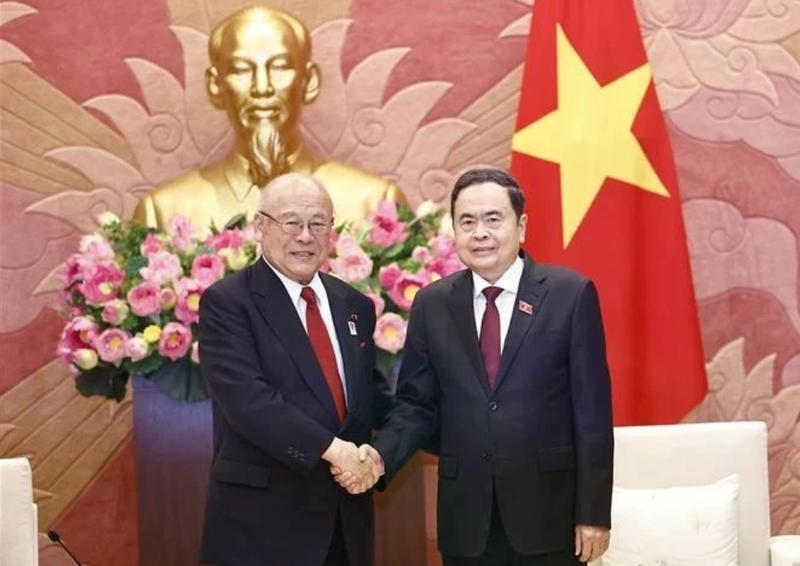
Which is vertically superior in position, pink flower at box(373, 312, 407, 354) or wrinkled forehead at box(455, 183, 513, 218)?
wrinkled forehead at box(455, 183, 513, 218)

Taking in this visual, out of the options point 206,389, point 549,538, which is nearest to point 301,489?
point 549,538

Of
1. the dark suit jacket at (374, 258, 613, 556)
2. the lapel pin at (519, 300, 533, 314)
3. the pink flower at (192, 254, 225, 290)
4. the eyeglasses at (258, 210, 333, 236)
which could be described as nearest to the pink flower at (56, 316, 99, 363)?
the pink flower at (192, 254, 225, 290)

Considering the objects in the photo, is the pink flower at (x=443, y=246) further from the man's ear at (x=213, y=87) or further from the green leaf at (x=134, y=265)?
the man's ear at (x=213, y=87)

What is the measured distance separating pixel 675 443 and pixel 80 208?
2.43m

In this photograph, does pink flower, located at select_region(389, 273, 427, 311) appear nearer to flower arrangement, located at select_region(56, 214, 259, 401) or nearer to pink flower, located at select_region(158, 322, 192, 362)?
flower arrangement, located at select_region(56, 214, 259, 401)

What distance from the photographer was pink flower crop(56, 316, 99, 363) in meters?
3.66

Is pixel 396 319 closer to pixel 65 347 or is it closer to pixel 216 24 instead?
pixel 65 347

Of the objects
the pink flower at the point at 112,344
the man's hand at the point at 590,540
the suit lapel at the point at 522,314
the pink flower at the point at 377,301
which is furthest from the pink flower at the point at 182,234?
the man's hand at the point at 590,540

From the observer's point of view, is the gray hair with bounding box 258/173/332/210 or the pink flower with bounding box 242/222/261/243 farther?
the pink flower with bounding box 242/222/261/243

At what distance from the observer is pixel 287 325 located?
2957mm

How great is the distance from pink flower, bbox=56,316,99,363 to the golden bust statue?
0.83 m

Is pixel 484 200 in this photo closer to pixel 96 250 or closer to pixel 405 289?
pixel 405 289

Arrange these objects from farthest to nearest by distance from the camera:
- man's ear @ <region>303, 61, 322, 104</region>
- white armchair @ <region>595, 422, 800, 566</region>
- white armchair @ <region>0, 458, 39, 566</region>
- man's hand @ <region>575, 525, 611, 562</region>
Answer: man's ear @ <region>303, 61, 322, 104</region>
white armchair @ <region>595, 422, 800, 566</region>
white armchair @ <region>0, 458, 39, 566</region>
man's hand @ <region>575, 525, 611, 562</region>

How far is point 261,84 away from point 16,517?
1811 mm
